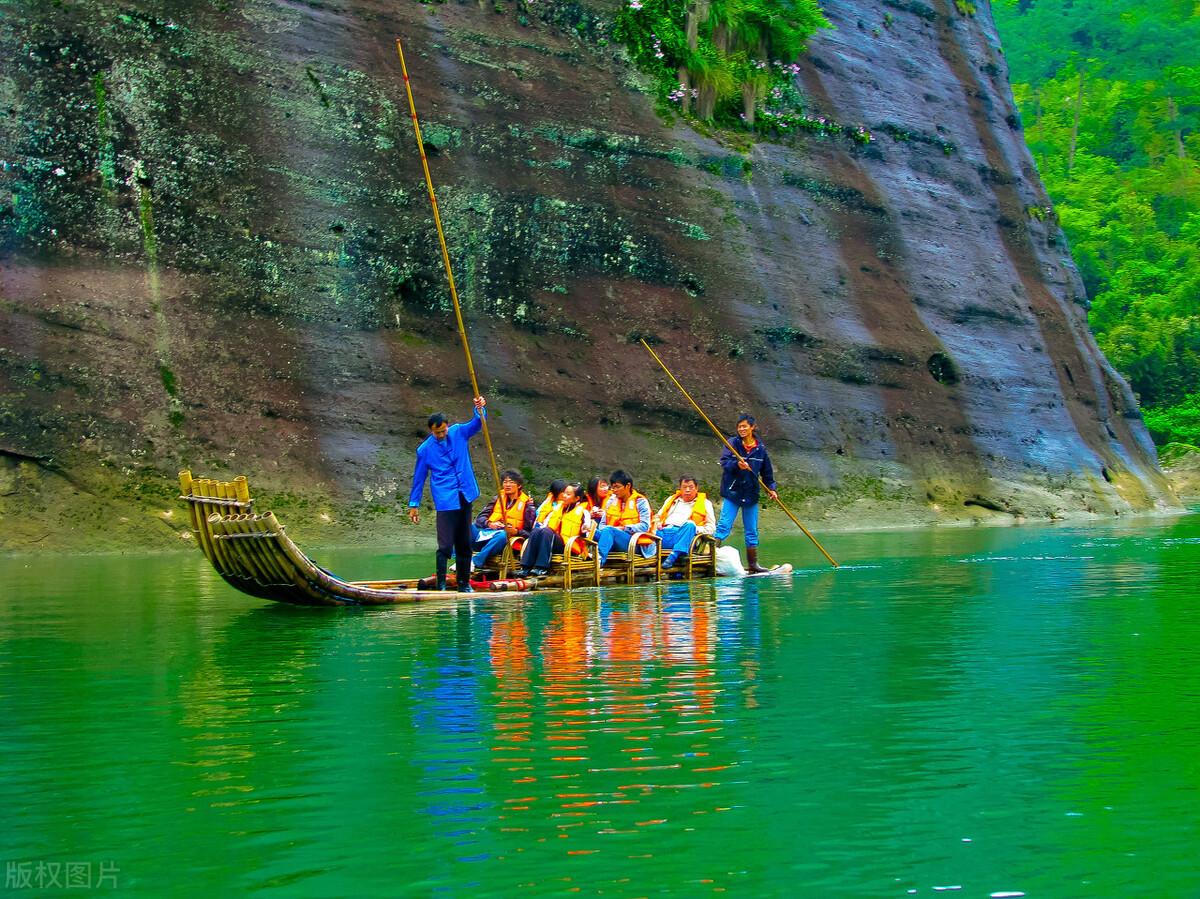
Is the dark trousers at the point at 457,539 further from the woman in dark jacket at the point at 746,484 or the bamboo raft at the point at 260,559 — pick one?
the woman in dark jacket at the point at 746,484

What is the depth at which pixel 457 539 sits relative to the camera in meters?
15.8

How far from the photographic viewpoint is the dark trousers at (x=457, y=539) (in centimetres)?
1550

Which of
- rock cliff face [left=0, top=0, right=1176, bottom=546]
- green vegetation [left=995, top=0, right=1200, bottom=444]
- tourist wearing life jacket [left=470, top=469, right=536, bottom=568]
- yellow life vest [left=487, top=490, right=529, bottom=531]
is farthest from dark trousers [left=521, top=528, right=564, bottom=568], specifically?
green vegetation [left=995, top=0, right=1200, bottom=444]

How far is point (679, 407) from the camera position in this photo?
32.3m

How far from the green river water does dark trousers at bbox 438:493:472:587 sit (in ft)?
7.06

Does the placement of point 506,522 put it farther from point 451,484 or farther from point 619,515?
point 451,484

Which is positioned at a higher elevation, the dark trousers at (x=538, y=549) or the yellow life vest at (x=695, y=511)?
the yellow life vest at (x=695, y=511)

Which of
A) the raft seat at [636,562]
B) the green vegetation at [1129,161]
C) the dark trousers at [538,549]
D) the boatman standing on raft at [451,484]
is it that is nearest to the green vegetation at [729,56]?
the raft seat at [636,562]

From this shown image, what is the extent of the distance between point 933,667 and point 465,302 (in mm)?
22467

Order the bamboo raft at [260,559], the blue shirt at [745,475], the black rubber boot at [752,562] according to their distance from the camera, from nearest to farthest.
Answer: the bamboo raft at [260,559] → the black rubber boot at [752,562] → the blue shirt at [745,475]

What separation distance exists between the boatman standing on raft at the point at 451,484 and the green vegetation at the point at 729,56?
→ 2166cm

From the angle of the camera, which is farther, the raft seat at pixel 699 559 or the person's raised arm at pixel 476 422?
the raft seat at pixel 699 559

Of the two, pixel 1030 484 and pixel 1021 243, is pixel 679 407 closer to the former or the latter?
pixel 1030 484

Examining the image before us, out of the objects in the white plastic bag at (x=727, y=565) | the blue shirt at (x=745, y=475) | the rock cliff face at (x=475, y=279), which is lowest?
the white plastic bag at (x=727, y=565)
